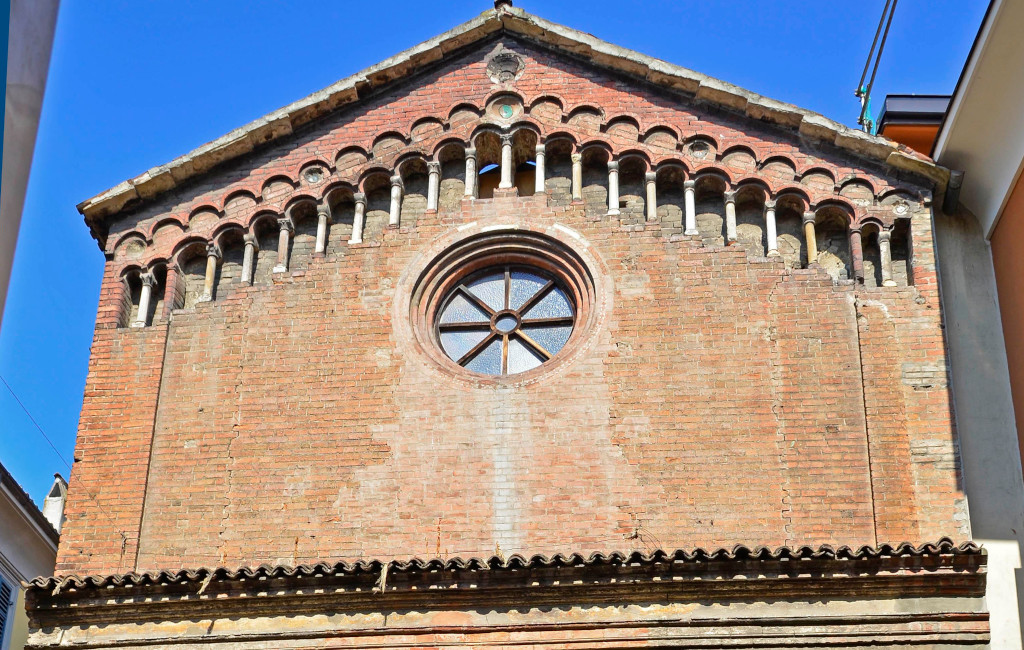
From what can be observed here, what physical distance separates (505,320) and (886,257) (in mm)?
3697

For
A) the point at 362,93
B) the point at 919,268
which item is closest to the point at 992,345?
the point at 919,268

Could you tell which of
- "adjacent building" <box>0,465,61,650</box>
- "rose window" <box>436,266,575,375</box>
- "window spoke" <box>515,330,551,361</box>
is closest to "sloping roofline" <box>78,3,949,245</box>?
"rose window" <box>436,266,575,375</box>

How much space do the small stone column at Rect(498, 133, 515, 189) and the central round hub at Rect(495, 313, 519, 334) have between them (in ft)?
4.69

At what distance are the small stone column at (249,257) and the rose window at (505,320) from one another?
1970mm

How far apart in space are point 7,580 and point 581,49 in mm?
9344

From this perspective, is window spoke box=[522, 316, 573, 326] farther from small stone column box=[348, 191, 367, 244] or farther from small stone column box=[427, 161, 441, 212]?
small stone column box=[348, 191, 367, 244]

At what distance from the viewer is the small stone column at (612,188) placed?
16.1 metres

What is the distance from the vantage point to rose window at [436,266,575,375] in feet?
51.2

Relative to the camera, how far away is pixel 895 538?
45.7 ft

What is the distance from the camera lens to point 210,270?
642 inches

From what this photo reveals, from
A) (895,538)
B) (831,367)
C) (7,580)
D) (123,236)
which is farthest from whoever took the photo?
(7,580)

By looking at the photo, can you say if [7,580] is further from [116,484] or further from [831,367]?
[831,367]

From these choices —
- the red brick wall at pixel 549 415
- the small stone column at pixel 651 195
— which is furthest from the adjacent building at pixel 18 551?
the small stone column at pixel 651 195

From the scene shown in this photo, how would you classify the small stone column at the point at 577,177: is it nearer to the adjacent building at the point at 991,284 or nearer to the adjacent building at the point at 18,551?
the adjacent building at the point at 991,284
